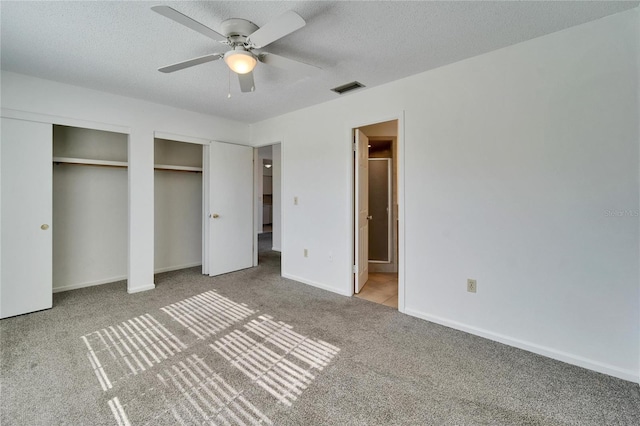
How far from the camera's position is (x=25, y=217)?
2732 mm

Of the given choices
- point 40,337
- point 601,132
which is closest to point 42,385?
point 40,337

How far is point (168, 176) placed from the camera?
433cm

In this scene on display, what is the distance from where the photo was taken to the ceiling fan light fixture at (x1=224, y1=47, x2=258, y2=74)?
6.08 ft

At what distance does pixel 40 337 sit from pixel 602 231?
4.44 metres

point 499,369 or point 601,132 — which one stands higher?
point 601,132

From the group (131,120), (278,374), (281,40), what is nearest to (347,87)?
(281,40)

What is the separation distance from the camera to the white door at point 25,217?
2.64m

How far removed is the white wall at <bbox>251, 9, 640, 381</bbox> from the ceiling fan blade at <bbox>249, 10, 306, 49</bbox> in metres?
1.55

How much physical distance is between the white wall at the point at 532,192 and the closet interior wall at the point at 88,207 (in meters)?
3.57

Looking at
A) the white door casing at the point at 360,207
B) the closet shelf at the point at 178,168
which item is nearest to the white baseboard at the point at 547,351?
the white door casing at the point at 360,207

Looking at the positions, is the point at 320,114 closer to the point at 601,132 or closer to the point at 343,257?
the point at 343,257

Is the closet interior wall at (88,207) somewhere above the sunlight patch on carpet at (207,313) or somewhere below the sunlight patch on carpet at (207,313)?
above

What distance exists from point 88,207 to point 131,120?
1313mm

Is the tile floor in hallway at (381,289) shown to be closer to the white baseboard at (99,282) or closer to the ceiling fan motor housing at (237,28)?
the ceiling fan motor housing at (237,28)
